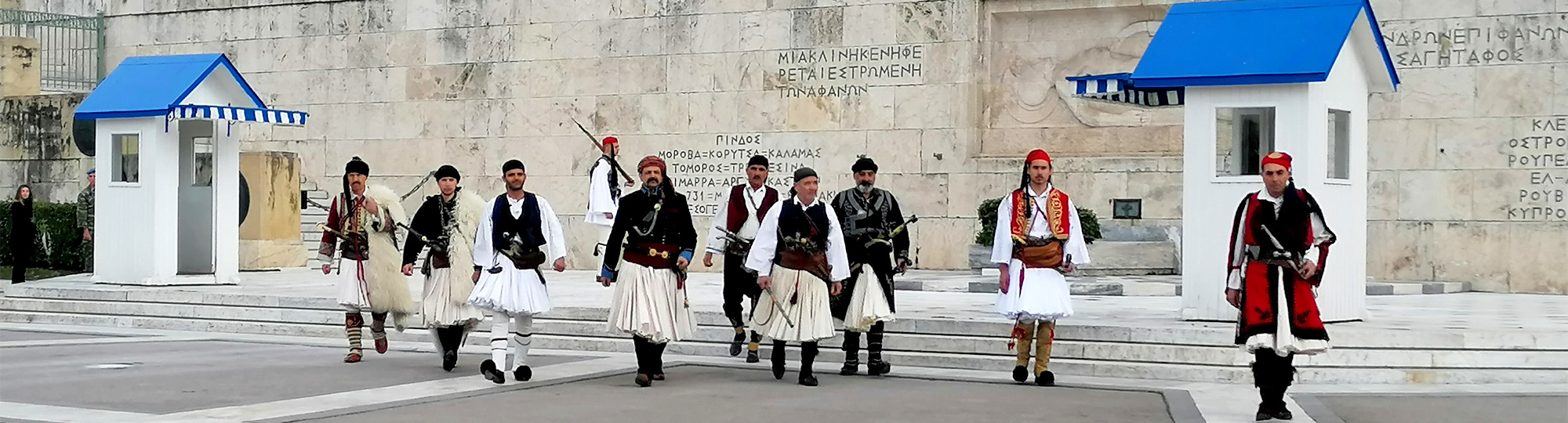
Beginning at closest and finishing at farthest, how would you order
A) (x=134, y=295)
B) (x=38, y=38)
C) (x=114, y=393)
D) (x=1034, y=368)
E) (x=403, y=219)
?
(x=114, y=393)
(x=1034, y=368)
(x=403, y=219)
(x=134, y=295)
(x=38, y=38)

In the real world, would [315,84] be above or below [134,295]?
above

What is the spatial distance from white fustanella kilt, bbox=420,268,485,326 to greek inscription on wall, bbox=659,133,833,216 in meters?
9.33

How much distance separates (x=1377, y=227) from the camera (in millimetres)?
18828

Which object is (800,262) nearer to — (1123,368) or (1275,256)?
(1123,368)

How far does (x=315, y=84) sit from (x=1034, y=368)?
15790 mm

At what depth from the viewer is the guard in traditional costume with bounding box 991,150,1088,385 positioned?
11.3 m

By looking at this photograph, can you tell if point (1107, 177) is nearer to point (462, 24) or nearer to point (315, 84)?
point (462, 24)

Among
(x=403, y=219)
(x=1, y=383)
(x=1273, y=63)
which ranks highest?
(x=1273, y=63)

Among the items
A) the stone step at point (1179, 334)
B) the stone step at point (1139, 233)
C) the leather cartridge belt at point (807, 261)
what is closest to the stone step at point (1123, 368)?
the stone step at point (1179, 334)

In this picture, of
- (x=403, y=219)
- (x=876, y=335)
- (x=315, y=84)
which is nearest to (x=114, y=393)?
(x=403, y=219)

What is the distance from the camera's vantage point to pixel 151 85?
1855 cm

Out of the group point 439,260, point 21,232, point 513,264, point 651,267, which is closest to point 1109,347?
point 651,267

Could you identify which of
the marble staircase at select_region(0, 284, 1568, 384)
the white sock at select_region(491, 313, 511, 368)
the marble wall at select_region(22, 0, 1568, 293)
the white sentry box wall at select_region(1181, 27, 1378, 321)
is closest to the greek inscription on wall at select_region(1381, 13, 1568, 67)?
the marble wall at select_region(22, 0, 1568, 293)

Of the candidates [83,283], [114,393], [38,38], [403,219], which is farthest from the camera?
[38,38]
